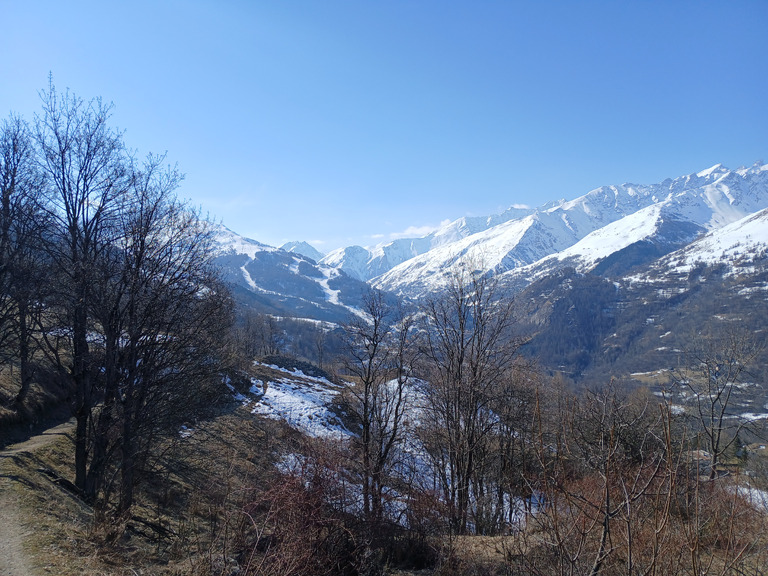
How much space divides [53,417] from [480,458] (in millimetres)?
18623

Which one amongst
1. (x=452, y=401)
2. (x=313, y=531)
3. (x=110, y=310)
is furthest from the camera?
(x=452, y=401)

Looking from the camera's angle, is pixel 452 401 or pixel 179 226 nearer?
pixel 179 226

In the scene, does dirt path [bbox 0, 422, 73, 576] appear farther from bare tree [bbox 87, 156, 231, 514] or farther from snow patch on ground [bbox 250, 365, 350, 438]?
snow patch on ground [bbox 250, 365, 350, 438]

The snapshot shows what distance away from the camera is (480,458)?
15.6 metres

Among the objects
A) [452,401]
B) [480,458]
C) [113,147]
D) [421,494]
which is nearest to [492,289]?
[452,401]

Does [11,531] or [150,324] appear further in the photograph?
[150,324]

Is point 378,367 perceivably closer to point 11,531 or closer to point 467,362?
point 467,362

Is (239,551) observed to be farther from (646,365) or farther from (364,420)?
(646,365)

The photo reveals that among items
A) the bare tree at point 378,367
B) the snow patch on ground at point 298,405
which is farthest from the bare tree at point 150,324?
the snow patch on ground at point 298,405

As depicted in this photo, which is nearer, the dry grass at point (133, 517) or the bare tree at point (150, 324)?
the dry grass at point (133, 517)

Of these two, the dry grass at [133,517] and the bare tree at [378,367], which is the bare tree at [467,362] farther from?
the dry grass at [133,517]

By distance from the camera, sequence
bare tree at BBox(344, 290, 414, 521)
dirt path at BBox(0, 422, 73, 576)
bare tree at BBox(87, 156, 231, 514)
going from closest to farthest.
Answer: dirt path at BBox(0, 422, 73, 576)
bare tree at BBox(87, 156, 231, 514)
bare tree at BBox(344, 290, 414, 521)

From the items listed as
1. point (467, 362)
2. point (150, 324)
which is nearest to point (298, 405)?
point (467, 362)

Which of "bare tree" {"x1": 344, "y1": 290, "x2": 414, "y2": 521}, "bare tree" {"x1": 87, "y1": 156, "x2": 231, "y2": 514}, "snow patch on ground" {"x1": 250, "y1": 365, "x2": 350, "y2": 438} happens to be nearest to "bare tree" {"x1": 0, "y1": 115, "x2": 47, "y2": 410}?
"bare tree" {"x1": 87, "y1": 156, "x2": 231, "y2": 514}
